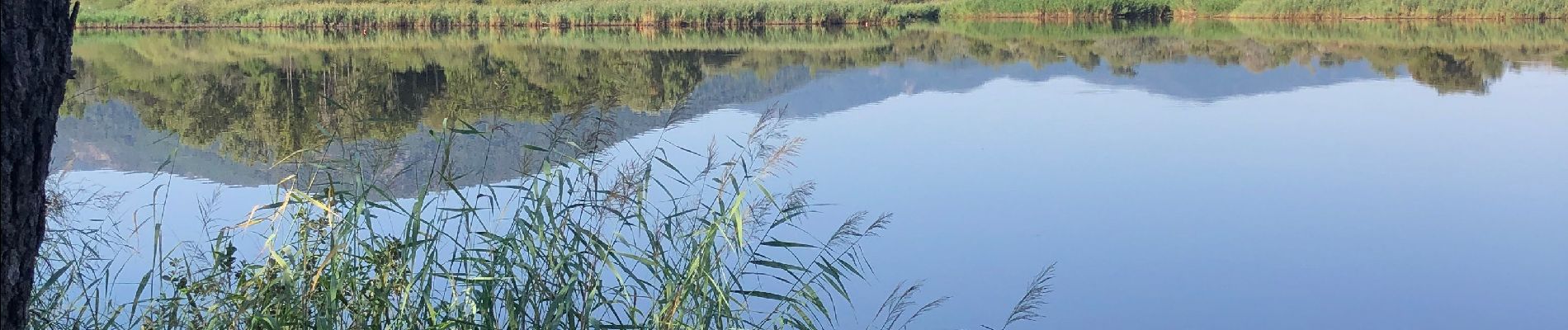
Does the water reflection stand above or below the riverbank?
below

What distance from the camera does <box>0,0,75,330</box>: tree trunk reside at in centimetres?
161

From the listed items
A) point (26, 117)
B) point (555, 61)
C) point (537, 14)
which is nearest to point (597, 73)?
point (555, 61)

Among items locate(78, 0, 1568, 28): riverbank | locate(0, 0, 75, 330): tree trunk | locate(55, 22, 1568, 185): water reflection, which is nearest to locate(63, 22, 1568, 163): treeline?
locate(55, 22, 1568, 185): water reflection

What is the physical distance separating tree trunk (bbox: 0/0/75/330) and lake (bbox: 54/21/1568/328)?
1001 millimetres

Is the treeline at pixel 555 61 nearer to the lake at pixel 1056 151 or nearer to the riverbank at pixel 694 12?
the lake at pixel 1056 151

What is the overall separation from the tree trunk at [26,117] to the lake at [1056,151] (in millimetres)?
1001

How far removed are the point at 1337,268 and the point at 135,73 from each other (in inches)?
401

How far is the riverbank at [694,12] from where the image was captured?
23.1 m

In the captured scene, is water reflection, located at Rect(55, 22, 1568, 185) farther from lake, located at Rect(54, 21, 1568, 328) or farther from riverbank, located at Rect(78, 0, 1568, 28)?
riverbank, located at Rect(78, 0, 1568, 28)

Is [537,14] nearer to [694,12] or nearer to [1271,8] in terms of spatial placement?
[694,12]

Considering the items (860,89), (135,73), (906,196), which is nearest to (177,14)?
(135,73)

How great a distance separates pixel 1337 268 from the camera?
4188 millimetres

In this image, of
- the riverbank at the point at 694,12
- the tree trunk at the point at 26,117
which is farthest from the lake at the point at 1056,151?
the riverbank at the point at 694,12

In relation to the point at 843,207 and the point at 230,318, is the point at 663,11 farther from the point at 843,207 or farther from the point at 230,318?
the point at 230,318
